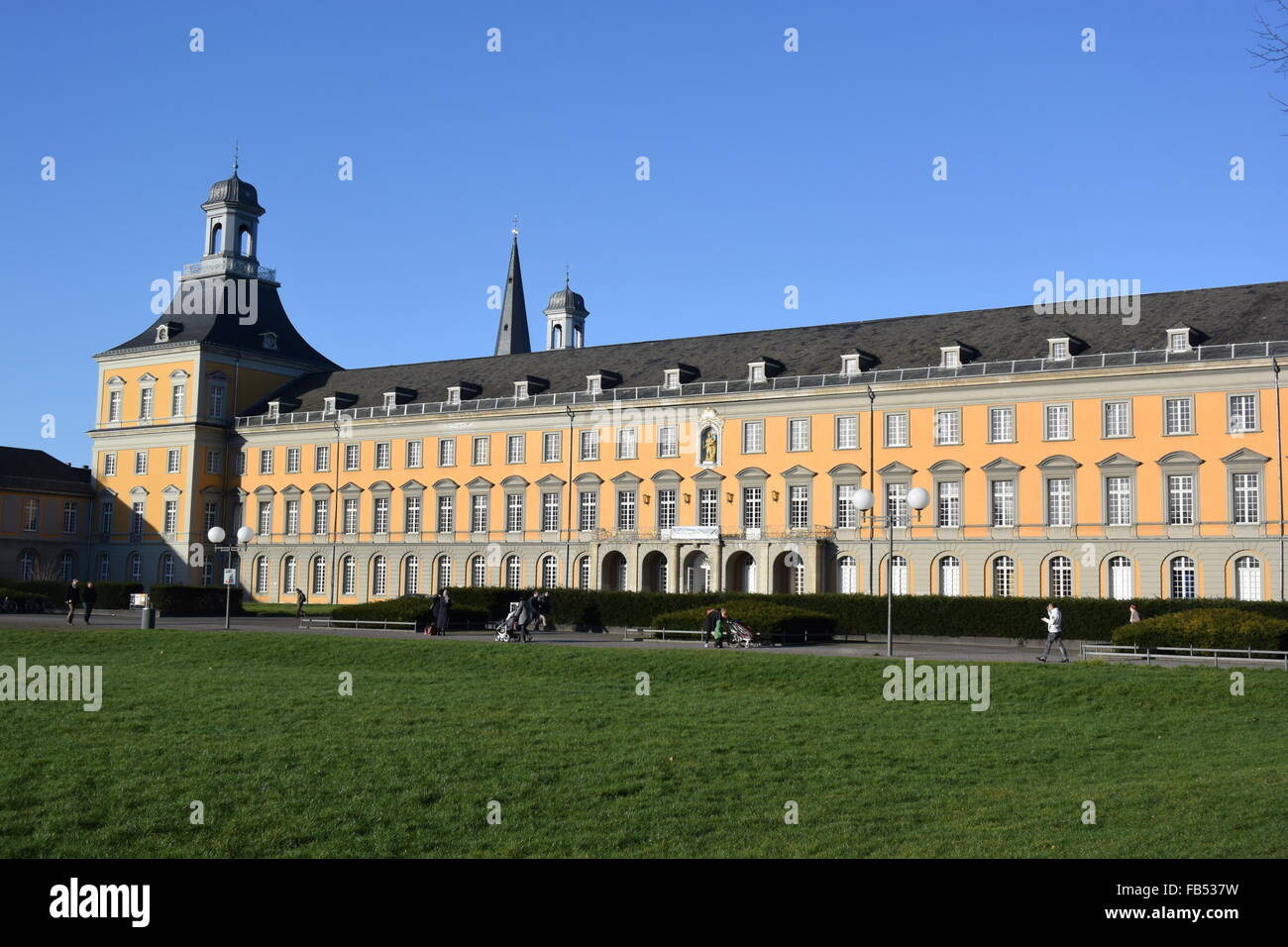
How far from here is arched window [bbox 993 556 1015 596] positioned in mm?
59188

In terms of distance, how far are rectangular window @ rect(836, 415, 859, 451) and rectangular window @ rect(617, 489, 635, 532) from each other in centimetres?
1121

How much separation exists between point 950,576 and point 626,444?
1779 cm

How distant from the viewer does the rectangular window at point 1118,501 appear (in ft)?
186

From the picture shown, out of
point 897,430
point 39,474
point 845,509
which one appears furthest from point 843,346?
point 39,474

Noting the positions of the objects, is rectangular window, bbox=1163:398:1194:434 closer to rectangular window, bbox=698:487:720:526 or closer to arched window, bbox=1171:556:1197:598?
arched window, bbox=1171:556:1197:598

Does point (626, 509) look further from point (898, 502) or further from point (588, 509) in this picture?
point (898, 502)

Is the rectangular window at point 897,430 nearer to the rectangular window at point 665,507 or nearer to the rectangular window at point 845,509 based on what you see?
the rectangular window at point 845,509

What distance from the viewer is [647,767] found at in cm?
1672

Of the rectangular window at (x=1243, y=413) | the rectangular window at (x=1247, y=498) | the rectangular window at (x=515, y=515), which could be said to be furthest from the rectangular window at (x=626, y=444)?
the rectangular window at (x=1247, y=498)

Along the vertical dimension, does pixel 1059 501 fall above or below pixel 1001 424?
below

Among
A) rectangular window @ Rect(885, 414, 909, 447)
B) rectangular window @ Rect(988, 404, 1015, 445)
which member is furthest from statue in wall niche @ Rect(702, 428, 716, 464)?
rectangular window @ Rect(988, 404, 1015, 445)
